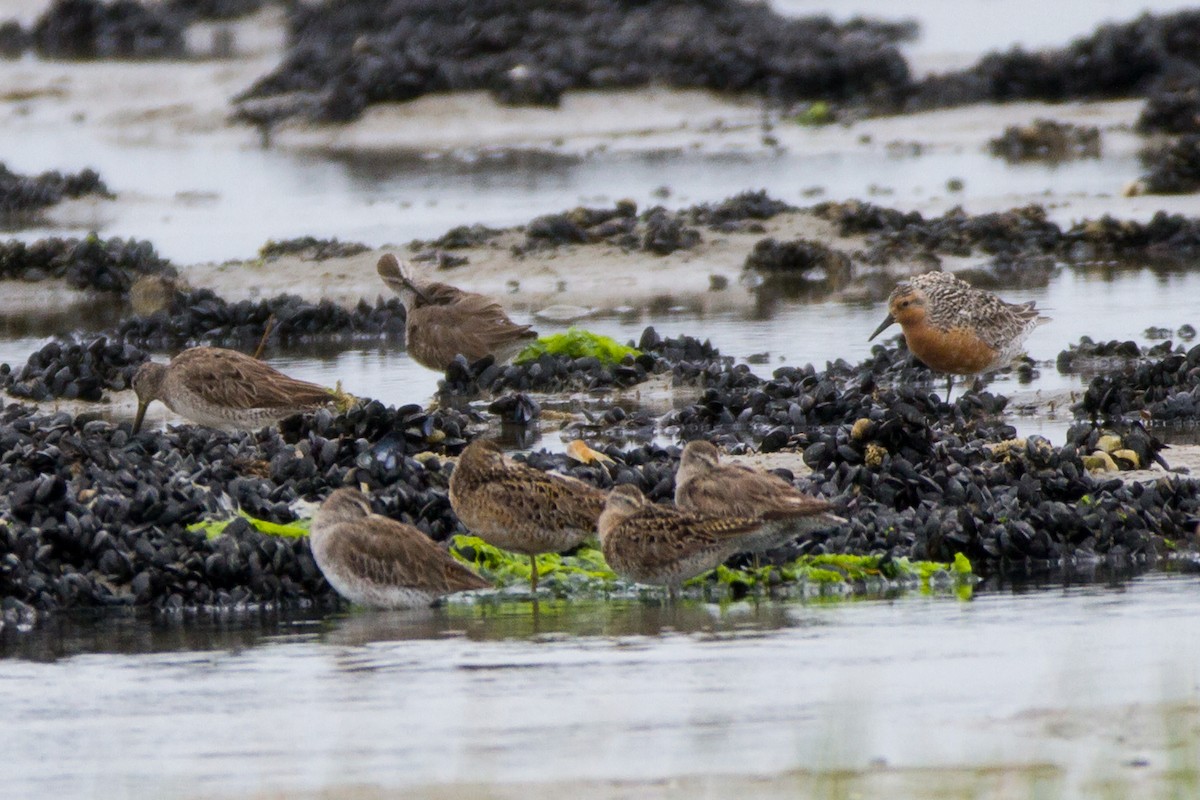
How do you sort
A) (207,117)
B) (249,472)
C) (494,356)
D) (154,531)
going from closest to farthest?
1. (154,531)
2. (249,472)
3. (494,356)
4. (207,117)

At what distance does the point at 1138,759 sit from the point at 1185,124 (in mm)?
22276

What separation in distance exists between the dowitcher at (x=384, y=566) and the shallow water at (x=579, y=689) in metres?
0.12

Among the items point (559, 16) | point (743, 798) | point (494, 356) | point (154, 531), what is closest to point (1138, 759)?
point (743, 798)

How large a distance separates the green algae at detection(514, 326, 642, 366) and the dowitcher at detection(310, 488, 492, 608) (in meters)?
5.48

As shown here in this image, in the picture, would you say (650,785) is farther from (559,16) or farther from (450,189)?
(559,16)

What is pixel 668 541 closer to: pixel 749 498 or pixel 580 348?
pixel 749 498

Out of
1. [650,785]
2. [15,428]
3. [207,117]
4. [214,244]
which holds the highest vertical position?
[207,117]

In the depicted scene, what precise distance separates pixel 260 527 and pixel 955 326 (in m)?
5.50

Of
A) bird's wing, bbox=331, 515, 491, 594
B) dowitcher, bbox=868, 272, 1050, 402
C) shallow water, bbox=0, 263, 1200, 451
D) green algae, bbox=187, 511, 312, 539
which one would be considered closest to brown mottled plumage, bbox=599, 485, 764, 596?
bird's wing, bbox=331, 515, 491, 594

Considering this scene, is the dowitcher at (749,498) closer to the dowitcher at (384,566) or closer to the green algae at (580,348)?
the dowitcher at (384,566)

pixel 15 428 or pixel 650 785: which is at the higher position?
pixel 15 428

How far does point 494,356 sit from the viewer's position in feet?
47.5

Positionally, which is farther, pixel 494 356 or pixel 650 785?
pixel 494 356

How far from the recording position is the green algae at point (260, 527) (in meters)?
9.41
